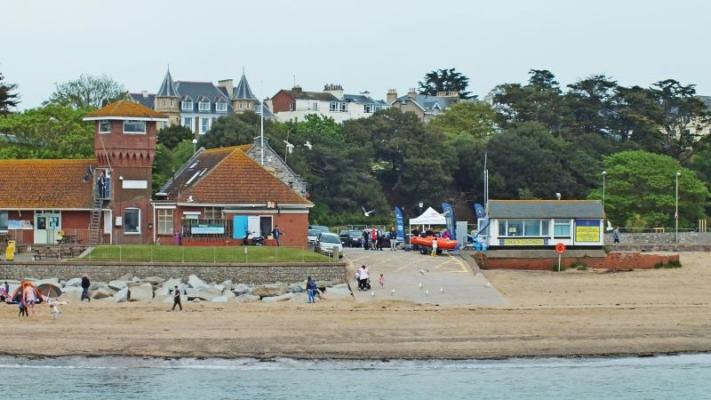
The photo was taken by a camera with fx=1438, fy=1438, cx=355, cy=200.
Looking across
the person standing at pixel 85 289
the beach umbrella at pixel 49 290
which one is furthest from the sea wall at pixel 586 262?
the beach umbrella at pixel 49 290

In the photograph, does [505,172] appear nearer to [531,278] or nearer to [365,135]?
[365,135]

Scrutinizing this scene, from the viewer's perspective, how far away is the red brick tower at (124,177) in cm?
6650

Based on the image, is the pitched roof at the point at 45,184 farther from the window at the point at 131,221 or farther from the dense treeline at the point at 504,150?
the dense treeline at the point at 504,150

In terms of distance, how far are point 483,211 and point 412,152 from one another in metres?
35.8

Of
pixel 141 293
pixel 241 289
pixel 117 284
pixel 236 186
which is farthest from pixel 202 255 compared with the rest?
pixel 236 186

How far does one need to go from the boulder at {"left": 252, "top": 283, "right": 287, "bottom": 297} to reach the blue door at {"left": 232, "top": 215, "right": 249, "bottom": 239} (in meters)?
8.28

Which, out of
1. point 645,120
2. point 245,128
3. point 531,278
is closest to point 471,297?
point 531,278

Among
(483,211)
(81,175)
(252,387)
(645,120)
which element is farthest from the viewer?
(645,120)

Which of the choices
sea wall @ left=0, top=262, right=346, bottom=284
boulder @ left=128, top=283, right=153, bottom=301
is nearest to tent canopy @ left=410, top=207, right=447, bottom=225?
sea wall @ left=0, top=262, right=346, bottom=284

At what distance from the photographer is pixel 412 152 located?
359 ft

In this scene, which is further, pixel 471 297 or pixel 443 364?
pixel 471 297

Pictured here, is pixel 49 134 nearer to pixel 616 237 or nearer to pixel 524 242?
pixel 524 242

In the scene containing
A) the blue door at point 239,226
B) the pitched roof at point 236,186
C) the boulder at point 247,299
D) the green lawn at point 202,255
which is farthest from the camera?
the pitched roof at point 236,186

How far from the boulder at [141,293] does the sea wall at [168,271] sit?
2.51 m
